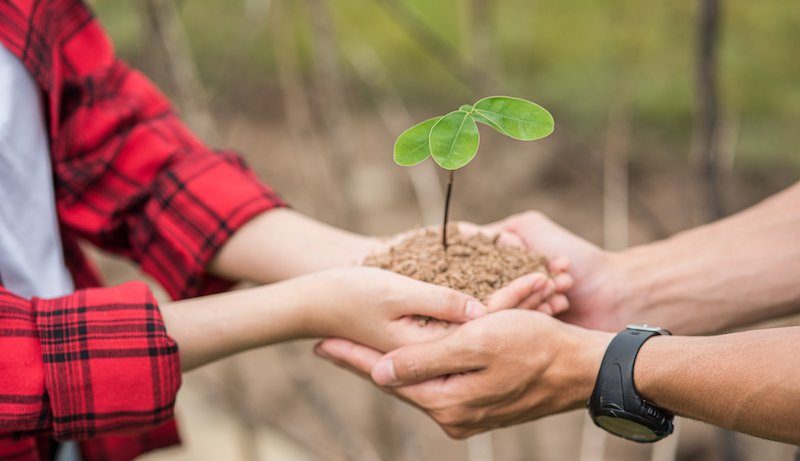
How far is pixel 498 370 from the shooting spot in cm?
87

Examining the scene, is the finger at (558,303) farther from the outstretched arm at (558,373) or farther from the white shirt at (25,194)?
the white shirt at (25,194)

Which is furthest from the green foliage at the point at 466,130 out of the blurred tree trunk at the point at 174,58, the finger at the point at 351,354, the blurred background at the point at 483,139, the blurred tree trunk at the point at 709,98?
the blurred tree trunk at the point at 174,58

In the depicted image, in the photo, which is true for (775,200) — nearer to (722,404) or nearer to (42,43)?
(722,404)

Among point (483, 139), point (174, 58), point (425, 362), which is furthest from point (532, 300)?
point (483, 139)

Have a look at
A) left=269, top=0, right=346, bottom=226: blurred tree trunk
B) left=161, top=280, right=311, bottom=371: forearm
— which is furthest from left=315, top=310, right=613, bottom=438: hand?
left=269, top=0, right=346, bottom=226: blurred tree trunk

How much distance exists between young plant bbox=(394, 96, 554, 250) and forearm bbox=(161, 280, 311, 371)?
232 mm

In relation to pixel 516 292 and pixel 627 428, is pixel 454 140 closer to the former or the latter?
pixel 516 292

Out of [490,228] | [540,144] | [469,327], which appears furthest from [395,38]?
[469,327]

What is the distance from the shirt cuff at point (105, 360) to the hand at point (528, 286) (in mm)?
298

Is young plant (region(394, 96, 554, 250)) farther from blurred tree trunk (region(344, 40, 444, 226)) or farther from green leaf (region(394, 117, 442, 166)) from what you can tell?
blurred tree trunk (region(344, 40, 444, 226))

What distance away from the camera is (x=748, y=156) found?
184 centimetres

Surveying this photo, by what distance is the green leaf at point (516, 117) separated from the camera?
77 centimetres

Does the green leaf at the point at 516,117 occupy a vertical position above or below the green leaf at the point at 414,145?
above

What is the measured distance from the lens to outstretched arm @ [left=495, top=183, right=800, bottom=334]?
966mm
